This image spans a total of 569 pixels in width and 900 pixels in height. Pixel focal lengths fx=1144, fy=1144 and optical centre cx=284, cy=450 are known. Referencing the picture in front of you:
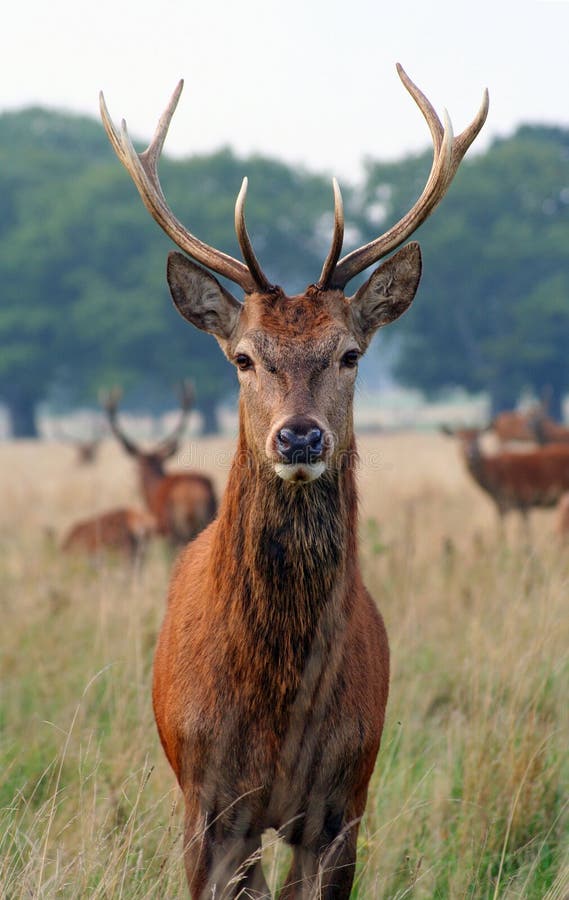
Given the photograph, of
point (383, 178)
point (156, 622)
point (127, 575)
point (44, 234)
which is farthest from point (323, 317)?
point (383, 178)

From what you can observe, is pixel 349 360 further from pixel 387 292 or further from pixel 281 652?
pixel 281 652

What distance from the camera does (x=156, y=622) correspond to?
579 cm

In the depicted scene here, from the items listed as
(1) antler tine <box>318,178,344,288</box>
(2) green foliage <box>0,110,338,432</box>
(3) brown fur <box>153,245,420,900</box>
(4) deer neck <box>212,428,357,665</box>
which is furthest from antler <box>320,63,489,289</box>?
(2) green foliage <box>0,110,338,432</box>

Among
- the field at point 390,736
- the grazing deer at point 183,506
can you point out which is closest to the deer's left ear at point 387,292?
the field at point 390,736

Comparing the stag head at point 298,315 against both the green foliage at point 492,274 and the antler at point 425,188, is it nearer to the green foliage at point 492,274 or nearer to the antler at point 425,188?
the antler at point 425,188

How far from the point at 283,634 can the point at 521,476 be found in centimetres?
876

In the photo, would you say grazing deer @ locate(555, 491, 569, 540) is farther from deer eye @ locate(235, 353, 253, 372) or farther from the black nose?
the black nose

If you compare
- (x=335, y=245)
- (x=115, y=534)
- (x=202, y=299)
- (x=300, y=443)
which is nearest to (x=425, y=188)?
(x=335, y=245)

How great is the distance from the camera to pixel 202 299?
3691mm

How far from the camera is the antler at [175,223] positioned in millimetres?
3500

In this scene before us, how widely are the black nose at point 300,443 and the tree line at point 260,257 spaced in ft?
93.3

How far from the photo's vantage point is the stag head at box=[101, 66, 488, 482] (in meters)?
3.15

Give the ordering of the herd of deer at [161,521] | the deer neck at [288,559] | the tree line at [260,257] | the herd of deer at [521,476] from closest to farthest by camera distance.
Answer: the deer neck at [288,559] < the herd of deer at [161,521] < the herd of deer at [521,476] < the tree line at [260,257]

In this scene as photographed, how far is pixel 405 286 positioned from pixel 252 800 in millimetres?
1710
